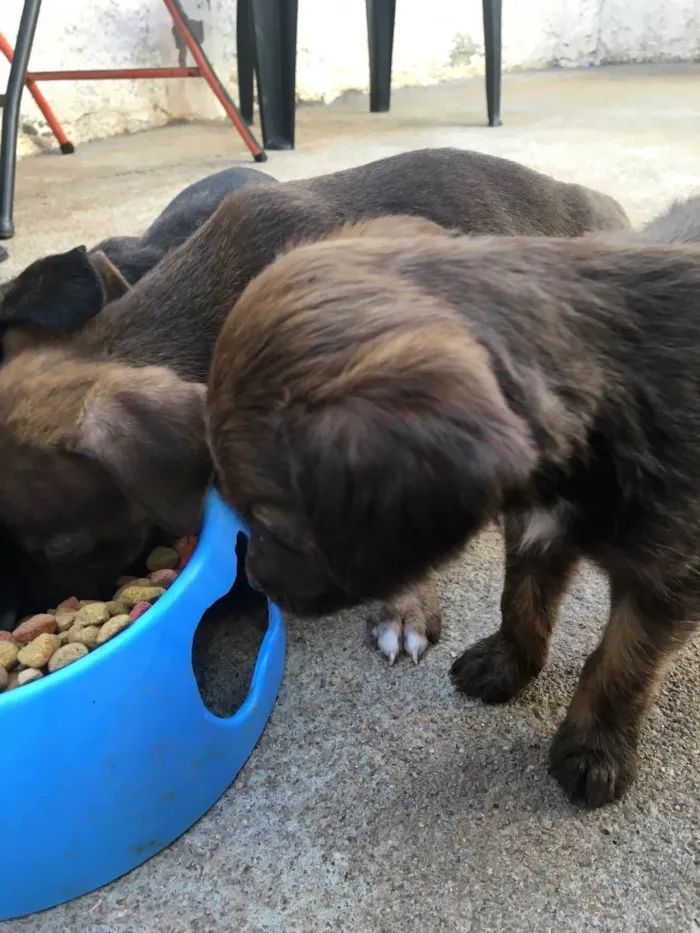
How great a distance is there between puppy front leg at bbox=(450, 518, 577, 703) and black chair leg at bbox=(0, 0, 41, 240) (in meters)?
3.06

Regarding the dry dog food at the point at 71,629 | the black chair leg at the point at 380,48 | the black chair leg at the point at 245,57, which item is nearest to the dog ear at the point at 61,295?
the dry dog food at the point at 71,629

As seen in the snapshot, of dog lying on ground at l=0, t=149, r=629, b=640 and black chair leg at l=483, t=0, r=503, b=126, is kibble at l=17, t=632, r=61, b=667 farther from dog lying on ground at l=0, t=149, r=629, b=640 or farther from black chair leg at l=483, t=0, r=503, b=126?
black chair leg at l=483, t=0, r=503, b=126

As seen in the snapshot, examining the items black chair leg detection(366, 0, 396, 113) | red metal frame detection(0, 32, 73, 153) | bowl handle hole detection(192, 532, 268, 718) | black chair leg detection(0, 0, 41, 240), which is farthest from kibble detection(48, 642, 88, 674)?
black chair leg detection(366, 0, 396, 113)

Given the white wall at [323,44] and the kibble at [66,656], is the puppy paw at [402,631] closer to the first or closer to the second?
the kibble at [66,656]

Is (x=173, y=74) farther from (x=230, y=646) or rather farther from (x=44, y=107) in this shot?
(x=230, y=646)

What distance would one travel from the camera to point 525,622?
1625 mm

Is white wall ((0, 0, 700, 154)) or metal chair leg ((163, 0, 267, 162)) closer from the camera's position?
metal chair leg ((163, 0, 267, 162))

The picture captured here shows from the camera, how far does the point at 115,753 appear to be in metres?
1.29

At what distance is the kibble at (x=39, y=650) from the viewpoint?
4.46 ft

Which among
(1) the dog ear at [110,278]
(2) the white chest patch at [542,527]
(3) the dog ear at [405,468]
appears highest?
(3) the dog ear at [405,468]

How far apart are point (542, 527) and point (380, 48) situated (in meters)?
5.86

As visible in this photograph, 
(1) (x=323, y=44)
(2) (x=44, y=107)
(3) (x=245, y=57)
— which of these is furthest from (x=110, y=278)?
(1) (x=323, y=44)

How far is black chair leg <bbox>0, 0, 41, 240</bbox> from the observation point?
381cm

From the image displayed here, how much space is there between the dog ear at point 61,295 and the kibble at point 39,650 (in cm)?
68
